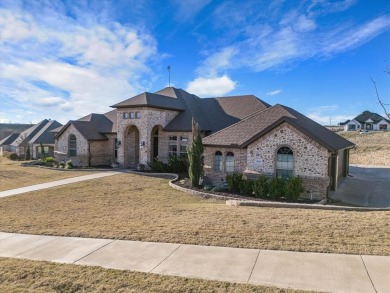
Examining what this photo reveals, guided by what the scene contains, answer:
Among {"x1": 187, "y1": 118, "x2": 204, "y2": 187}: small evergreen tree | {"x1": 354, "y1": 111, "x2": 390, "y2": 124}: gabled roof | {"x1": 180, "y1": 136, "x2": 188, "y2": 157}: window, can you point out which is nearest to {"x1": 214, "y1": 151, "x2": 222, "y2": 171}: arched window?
{"x1": 187, "y1": 118, "x2": 204, "y2": 187}: small evergreen tree

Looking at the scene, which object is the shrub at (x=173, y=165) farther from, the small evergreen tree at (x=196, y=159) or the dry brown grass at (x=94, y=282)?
the dry brown grass at (x=94, y=282)

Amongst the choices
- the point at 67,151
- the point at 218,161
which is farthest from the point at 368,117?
the point at 67,151

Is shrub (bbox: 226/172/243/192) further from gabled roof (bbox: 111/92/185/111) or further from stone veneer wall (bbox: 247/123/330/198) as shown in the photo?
gabled roof (bbox: 111/92/185/111)

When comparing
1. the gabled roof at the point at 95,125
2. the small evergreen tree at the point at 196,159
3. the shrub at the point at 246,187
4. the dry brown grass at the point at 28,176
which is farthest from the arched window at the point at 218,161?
the gabled roof at the point at 95,125

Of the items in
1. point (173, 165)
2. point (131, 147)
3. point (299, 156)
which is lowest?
point (173, 165)

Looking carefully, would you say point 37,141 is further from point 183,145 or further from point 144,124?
point 183,145

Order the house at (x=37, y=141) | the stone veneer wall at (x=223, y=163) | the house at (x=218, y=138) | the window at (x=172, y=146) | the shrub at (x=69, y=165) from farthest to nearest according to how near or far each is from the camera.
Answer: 1. the house at (x=37, y=141)
2. the shrub at (x=69, y=165)
3. the window at (x=172, y=146)
4. the stone veneer wall at (x=223, y=163)
5. the house at (x=218, y=138)

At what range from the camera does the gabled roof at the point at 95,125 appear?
3092 centimetres

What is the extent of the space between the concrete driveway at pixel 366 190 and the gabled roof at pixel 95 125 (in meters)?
20.8

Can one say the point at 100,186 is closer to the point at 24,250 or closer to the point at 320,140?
the point at 24,250

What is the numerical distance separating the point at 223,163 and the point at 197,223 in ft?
34.6

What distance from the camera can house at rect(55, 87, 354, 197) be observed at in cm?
1752

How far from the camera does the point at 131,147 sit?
99.0 ft

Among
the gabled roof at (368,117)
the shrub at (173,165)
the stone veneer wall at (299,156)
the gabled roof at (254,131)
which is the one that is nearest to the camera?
the stone veneer wall at (299,156)
